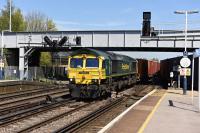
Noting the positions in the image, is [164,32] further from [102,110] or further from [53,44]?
[102,110]

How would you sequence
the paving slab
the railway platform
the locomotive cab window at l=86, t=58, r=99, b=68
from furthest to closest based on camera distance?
the locomotive cab window at l=86, t=58, r=99, b=68 < the paving slab < the railway platform

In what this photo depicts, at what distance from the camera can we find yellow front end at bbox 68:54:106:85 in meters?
26.6

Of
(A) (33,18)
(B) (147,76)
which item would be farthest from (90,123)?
(A) (33,18)

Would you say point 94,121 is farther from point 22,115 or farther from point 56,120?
point 22,115

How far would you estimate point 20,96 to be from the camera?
103 ft

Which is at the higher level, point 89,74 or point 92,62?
point 92,62

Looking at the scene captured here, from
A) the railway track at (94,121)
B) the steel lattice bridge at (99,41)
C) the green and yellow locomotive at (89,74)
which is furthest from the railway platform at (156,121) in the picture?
the steel lattice bridge at (99,41)

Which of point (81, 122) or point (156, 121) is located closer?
point (156, 121)

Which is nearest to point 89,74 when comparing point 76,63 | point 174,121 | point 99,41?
point 76,63

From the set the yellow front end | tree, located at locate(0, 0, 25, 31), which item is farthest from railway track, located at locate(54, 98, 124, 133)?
tree, located at locate(0, 0, 25, 31)

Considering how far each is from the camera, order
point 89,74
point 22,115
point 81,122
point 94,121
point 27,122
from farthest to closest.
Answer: point 89,74, point 22,115, point 94,121, point 27,122, point 81,122

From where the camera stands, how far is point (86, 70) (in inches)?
1054

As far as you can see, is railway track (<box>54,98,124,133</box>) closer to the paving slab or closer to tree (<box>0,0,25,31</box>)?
the paving slab

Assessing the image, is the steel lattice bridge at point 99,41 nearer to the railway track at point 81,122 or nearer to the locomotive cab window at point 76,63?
the locomotive cab window at point 76,63
